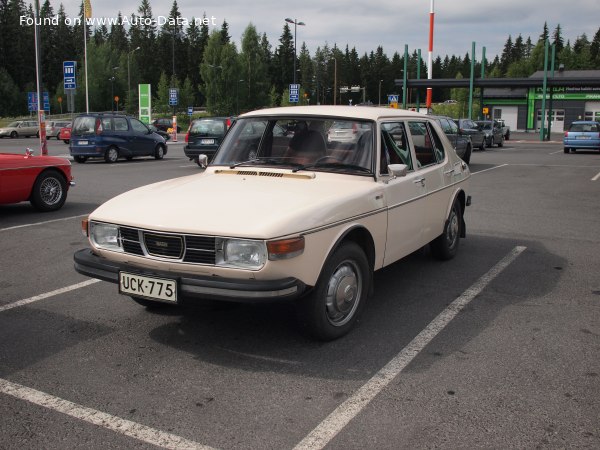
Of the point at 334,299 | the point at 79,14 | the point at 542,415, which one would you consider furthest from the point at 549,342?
the point at 79,14

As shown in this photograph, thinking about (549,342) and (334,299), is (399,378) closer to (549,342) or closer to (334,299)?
(334,299)

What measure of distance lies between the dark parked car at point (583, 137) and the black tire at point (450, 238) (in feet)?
83.7

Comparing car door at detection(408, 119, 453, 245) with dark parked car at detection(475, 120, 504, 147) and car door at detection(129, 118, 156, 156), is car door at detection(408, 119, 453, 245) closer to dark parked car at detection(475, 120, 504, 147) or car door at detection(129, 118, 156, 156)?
car door at detection(129, 118, 156, 156)

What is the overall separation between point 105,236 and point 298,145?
1807 mm

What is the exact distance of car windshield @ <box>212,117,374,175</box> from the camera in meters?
5.04

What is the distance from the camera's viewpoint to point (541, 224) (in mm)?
9445

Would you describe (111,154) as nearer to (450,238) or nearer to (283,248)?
(450,238)

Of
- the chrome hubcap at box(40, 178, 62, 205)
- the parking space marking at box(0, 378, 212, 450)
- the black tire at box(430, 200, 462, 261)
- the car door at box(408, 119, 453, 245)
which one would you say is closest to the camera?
the parking space marking at box(0, 378, 212, 450)

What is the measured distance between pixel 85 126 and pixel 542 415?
20.4 meters

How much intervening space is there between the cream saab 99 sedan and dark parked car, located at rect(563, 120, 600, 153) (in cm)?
2657

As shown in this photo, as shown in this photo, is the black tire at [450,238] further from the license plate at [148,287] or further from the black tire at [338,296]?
the license plate at [148,287]

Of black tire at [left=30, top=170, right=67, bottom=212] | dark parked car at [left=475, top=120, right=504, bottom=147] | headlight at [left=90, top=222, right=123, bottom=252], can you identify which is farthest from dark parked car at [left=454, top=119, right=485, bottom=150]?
headlight at [left=90, top=222, right=123, bottom=252]

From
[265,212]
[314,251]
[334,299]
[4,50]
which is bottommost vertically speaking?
[334,299]

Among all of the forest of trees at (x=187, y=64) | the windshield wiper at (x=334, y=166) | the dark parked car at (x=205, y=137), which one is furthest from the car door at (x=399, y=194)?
the forest of trees at (x=187, y=64)
